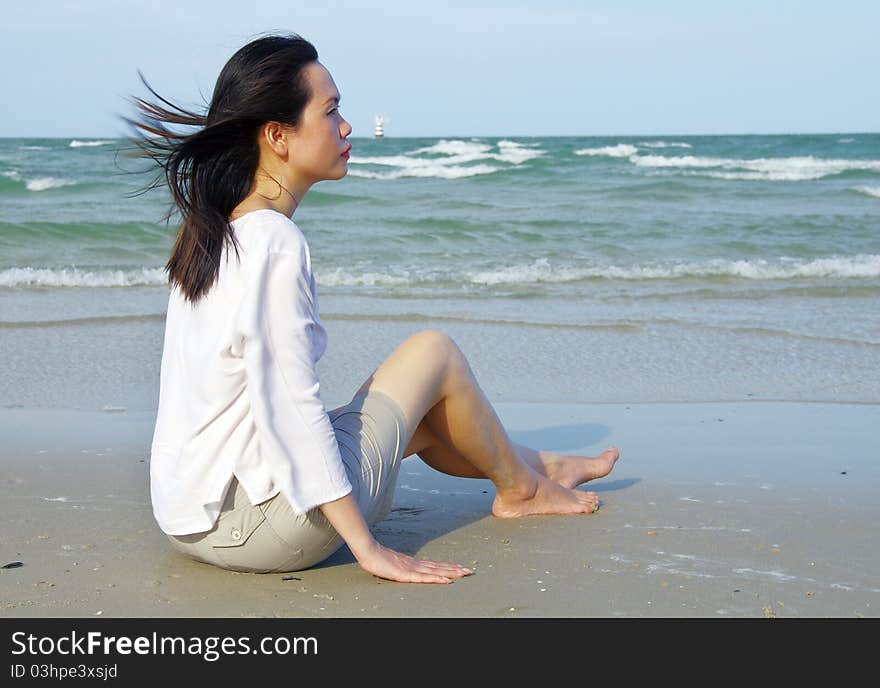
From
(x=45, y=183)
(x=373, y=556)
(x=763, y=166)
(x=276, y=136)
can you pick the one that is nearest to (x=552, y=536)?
(x=373, y=556)

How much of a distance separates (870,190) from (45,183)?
15087 millimetres

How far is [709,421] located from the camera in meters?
4.66

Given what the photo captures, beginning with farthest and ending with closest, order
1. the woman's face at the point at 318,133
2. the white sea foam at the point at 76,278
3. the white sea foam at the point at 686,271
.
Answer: the white sea foam at the point at 686,271 < the white sea foam at the point at 76,278 < the woman's face at the point at 318,133

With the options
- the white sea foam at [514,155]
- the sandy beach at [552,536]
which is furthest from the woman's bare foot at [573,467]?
the white sea foam at [514,155]

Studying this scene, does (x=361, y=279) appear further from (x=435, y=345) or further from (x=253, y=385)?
(x=253, y=385)

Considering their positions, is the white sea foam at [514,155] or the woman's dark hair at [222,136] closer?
the woman's dark hair at [222,136]

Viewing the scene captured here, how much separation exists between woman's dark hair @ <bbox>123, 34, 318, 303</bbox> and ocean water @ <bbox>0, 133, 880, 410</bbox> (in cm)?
256

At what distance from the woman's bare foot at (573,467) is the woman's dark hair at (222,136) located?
143 centimetres

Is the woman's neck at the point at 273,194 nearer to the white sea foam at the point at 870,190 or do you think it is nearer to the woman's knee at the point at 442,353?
the woman's knee at the point at 442,353

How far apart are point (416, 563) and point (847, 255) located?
31.5 feet

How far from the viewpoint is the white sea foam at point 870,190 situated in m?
19.4

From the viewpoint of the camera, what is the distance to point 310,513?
102 inches

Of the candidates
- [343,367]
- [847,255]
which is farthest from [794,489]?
[847,255]
